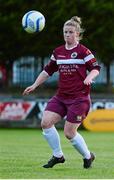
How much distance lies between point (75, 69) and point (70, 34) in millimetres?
548

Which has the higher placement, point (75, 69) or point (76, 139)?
point (75, 69)

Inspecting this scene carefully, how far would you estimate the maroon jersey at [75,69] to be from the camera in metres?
11.3

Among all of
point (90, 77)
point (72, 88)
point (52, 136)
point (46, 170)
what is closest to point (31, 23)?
point (72, 88)

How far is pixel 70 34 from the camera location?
442 inches

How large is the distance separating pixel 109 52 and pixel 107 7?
294 centimetres

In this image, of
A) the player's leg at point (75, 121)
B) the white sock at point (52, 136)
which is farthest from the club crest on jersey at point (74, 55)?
the white sock at point (52, 136)

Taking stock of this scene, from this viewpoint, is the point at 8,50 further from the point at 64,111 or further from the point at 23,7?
the point at 64,111

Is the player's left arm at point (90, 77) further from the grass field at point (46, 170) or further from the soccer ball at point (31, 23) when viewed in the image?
the soccer ball at point (31, 23)

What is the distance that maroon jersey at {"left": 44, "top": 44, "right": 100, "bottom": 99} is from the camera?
36.9 feet

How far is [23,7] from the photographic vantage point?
31.9m

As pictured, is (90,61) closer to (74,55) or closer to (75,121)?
(74,55)

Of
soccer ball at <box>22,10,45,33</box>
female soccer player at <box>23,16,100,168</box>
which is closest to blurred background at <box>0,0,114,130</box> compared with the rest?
soccer ball at <box>22,10,45,33</box>

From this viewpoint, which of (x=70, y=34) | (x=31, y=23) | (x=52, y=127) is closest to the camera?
(x=70, y=34)

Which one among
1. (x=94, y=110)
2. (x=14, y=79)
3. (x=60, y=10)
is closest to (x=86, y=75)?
(x=94, y=110)
